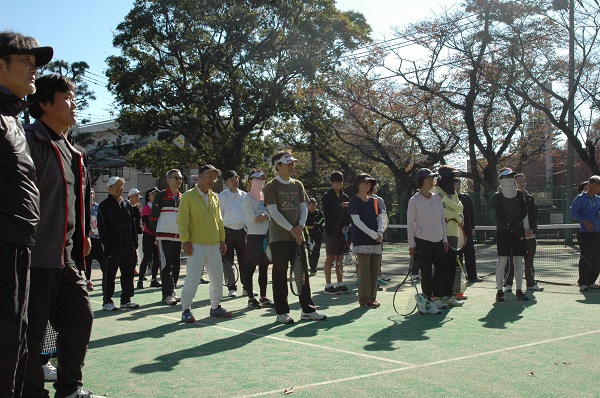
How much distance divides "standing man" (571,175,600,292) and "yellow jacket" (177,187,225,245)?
21.4ft

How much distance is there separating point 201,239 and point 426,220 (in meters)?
3.07

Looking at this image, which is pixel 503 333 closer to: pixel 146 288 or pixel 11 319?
pixel 11 319

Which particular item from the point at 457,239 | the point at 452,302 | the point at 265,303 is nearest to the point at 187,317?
the point at 265,303

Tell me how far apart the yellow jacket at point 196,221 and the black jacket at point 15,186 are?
5339 millimetres

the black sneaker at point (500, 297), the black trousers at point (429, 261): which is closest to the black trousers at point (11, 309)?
the black trousers at point (429, 261)

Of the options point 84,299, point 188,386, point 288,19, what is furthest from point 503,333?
point 288,19

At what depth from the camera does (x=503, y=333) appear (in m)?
7.64

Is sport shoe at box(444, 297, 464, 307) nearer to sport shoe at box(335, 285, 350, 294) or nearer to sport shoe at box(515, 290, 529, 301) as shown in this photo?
sport shoe at box(515, 290, 529, 301)

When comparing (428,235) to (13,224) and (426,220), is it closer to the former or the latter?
(426,220)

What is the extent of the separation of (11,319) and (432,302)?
6846mm

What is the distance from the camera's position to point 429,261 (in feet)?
31.3

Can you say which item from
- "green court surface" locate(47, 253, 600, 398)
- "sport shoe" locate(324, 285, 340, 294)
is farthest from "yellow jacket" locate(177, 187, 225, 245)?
"sport shoe" locate(324, 285, 340, 294)

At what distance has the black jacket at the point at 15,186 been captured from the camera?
3.35m

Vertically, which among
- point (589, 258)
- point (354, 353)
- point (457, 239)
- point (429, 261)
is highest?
point (457, 239)
